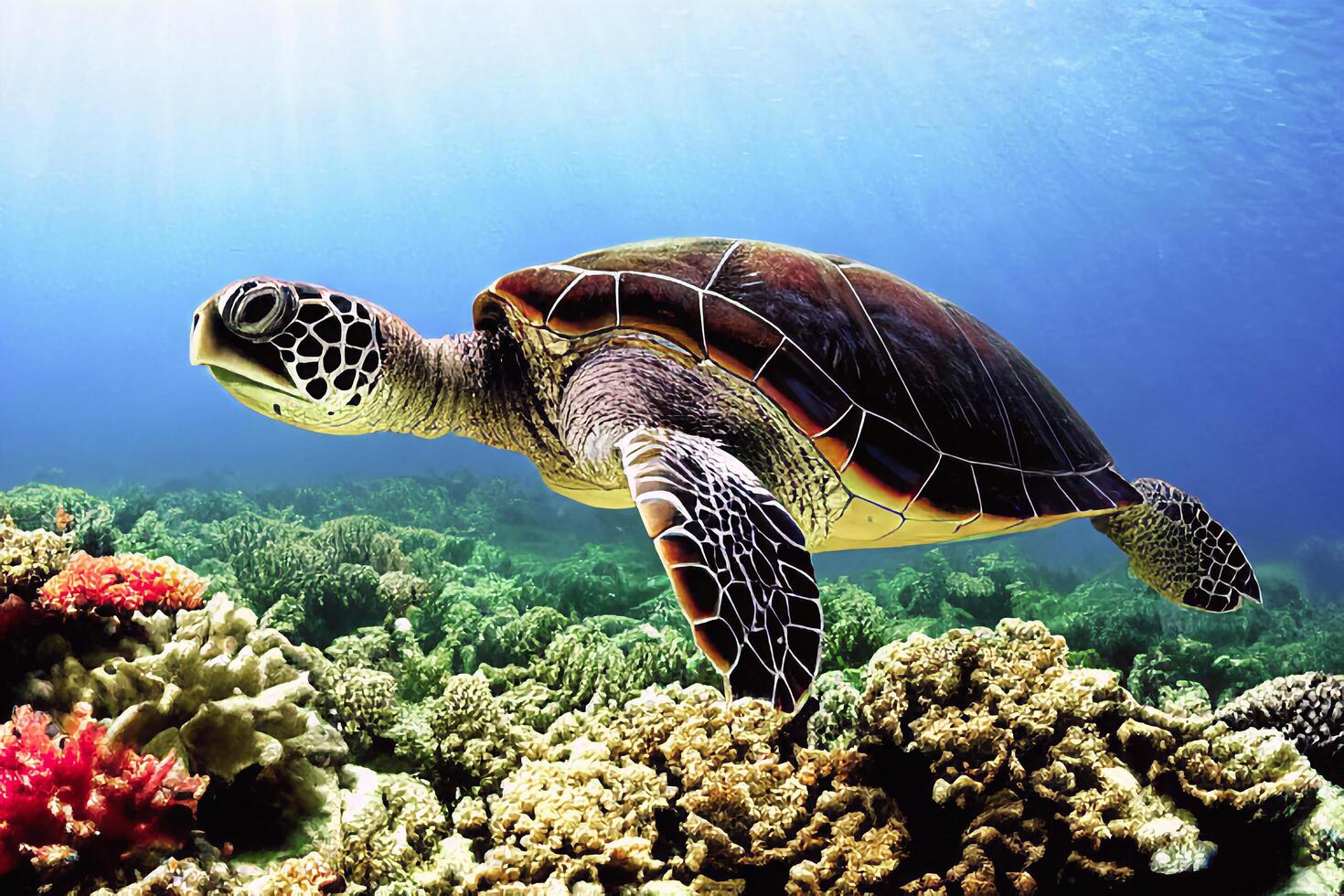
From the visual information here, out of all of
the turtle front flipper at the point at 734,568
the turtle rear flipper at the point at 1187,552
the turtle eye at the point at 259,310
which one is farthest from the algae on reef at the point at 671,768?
the turtle eye at the point at 259,310

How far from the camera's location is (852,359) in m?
1.74

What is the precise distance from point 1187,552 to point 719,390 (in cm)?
206

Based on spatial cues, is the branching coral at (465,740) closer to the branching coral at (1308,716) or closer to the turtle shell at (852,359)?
the turtle shell at (852,359)

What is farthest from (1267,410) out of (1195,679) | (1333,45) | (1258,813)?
(1258,813)

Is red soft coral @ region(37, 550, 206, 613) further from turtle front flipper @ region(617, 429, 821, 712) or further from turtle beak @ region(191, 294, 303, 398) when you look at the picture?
turtle front flipper @ region(617, 429, 821, 712)

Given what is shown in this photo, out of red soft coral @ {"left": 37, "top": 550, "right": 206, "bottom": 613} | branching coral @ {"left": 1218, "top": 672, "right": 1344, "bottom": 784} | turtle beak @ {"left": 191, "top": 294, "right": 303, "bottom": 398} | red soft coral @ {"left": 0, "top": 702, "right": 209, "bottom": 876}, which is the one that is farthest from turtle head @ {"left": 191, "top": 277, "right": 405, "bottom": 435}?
branching coral @ {"left": 1218, "top": 672, "right": 1344, "bottom": 784}

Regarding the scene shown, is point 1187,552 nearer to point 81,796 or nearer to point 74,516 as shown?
point 81,796

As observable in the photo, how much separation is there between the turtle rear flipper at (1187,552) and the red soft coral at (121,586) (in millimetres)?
3317

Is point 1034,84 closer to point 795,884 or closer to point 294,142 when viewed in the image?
point 795,884

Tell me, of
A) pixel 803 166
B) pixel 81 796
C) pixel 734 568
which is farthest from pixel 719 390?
pixel 803 166

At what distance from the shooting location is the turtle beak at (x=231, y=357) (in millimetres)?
1634

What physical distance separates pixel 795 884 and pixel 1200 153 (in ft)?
128

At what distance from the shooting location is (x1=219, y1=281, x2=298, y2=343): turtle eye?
166cm

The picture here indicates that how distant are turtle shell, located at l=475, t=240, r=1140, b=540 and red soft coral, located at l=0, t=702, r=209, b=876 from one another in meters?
1.36
